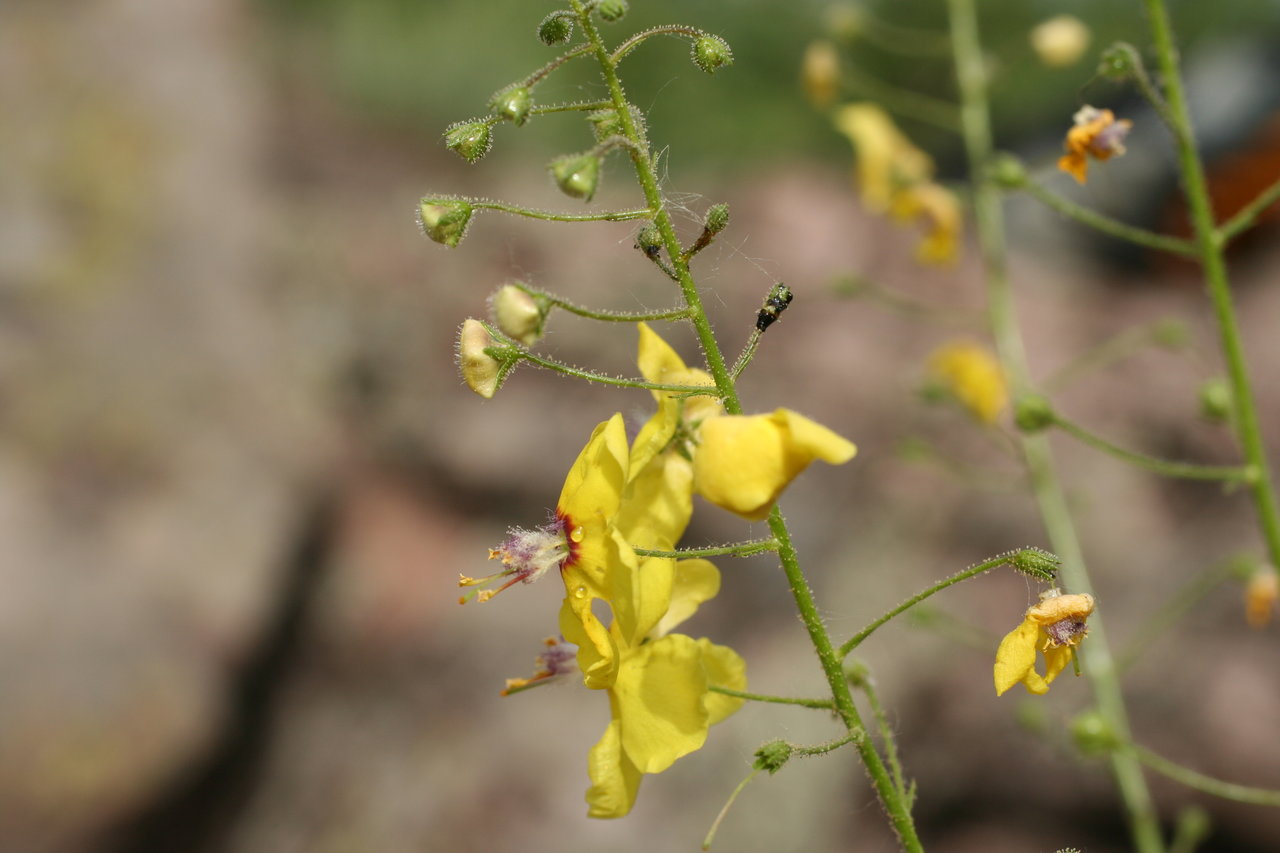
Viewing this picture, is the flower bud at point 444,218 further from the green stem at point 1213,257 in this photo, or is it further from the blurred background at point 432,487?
the blurred background at point 432,487

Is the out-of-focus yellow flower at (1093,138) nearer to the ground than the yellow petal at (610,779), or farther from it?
farther from it

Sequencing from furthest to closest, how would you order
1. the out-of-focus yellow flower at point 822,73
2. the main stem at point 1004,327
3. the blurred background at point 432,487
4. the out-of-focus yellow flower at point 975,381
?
the blurred background at point 432,487 < the out-of-focus yellow flower at point 822,73 < the out-of-focus yellow flower at point 975,381 < the main stem at point 1004,327

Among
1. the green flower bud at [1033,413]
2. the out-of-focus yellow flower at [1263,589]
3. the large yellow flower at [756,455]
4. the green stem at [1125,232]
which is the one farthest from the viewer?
the out-of-focus yellow flower at [1263,589]

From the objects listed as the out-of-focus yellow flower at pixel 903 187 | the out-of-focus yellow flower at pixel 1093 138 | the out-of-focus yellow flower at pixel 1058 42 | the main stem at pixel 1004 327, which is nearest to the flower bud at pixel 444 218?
the out-of-focus yellow flower at pixel 1093 138

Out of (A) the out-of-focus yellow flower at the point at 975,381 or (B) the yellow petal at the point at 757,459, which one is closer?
(B) the yellow petal at the point at 757,459

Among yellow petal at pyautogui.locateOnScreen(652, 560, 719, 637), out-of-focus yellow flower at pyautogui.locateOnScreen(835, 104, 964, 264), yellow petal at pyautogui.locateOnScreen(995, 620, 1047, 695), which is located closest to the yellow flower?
yellow petal at pyautogui.locateOnScreen(995, 620, 1047, 695)

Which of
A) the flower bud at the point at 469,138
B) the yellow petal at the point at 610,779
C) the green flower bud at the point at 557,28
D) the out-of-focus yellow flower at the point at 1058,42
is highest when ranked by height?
the green flower bud at the point at 557,28
